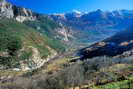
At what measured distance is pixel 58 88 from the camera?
41594 millimetres

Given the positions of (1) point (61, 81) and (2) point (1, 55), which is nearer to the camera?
(1) point (61, 81)

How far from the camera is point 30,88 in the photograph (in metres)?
45.5

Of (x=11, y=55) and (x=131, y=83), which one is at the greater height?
(x=11, y=55)

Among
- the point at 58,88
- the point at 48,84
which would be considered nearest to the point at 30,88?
A: the point at 48,84

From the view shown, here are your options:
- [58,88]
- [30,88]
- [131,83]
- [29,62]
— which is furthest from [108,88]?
[29,62]

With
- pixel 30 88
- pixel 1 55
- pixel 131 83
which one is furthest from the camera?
pixel 1 55

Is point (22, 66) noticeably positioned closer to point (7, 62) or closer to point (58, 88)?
point (7, 62)

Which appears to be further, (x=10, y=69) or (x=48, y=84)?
(x=10, y=69)

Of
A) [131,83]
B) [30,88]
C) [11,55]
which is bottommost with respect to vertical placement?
[30,88]

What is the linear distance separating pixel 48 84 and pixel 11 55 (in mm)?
161993

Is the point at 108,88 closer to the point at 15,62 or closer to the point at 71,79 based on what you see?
the point at 71,79

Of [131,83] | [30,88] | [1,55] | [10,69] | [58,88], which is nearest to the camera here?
[131,83]

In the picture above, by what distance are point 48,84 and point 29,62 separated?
159385 mm

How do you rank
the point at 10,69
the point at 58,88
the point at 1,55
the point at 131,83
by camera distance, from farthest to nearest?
the point at 1,55 → the point at 10,69 → the point at 58,88 → the point at 131,83
